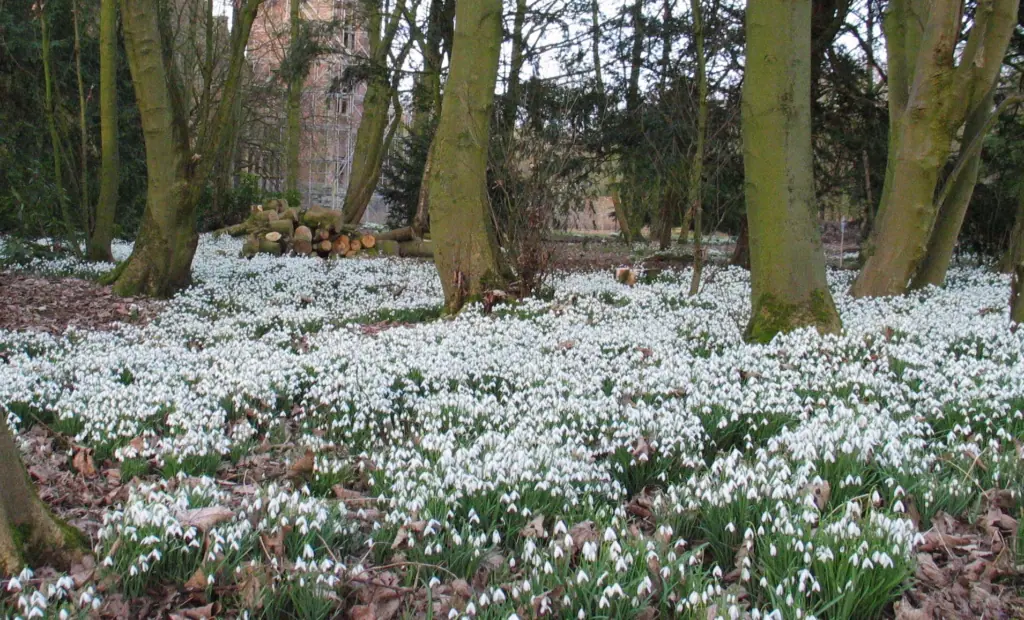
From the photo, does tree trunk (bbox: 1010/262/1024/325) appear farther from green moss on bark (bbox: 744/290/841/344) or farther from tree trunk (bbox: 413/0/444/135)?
tree trunk (bbox: 413/0/444/135)

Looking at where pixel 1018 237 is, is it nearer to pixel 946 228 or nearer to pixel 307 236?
pixel 946 228

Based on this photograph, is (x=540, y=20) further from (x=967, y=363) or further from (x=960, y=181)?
(x=967, y=363)

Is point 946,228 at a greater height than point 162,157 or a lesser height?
lesser

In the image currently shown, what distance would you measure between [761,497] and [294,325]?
6.44 metres

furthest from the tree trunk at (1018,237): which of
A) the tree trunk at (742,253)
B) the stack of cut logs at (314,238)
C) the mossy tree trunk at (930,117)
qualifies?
the stack of cut logs at (314,238)

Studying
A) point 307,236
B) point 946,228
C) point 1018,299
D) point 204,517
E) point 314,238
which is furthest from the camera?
point 314,238

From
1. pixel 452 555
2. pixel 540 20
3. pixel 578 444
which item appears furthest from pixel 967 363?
pixel 540 20

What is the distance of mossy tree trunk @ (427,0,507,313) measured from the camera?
9062mm

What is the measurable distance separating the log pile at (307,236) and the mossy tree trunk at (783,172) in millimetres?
12830

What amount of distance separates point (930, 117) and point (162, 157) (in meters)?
9.72

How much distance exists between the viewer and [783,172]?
696cm

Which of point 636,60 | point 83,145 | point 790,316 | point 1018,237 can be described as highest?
point 636,60

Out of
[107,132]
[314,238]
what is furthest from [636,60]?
[107,132]

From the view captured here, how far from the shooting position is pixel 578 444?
4.16 meters
